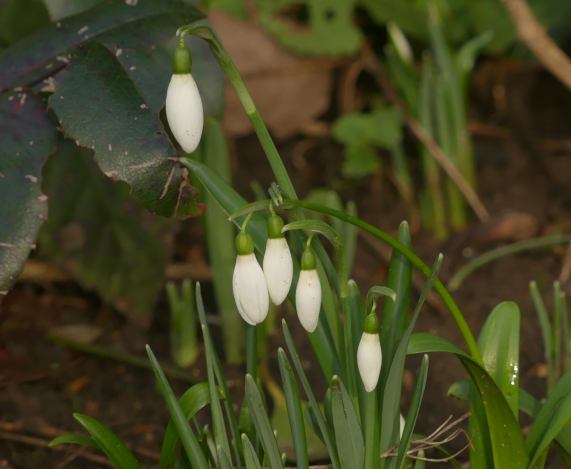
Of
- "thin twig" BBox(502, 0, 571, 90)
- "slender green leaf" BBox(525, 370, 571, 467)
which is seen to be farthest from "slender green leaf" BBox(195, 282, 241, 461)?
"thin twig" BBox(502, 0, 571, 90)

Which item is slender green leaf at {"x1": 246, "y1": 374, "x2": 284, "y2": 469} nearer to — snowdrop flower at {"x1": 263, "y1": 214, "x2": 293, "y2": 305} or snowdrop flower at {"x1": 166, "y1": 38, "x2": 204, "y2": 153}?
snowdrop flower at {"x1": 263, "y1": 214, "x2": 293, "y2": 305}

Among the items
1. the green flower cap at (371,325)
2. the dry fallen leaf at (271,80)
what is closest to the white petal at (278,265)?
the green flower cap at (371,325)

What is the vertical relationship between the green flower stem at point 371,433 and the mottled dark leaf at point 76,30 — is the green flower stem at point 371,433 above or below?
below

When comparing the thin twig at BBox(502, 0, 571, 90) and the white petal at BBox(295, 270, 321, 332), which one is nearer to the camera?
the white petal at BBox(295, 270, 321, 332)

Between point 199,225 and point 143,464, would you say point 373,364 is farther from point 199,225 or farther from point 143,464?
point 199,225

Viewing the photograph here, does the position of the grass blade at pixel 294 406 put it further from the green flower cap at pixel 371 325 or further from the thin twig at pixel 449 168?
the thin twig at pixel 449 168

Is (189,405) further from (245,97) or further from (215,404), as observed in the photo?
(245,97)

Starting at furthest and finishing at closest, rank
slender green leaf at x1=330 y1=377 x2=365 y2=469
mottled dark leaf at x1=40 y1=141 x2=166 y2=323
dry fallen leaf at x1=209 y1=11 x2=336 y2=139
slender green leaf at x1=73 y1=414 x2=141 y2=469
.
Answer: dry fallen leaf at x1=209 y1=11 x2=336 y2=139 → mottled dark leaf at x1=40 y1=141 x2=166 y2=323 → slender green leaf at x1=73 y1=414 x2=141 y2=469 → slender green leaf at x1=330 y1=377 x2=365 y2=469
